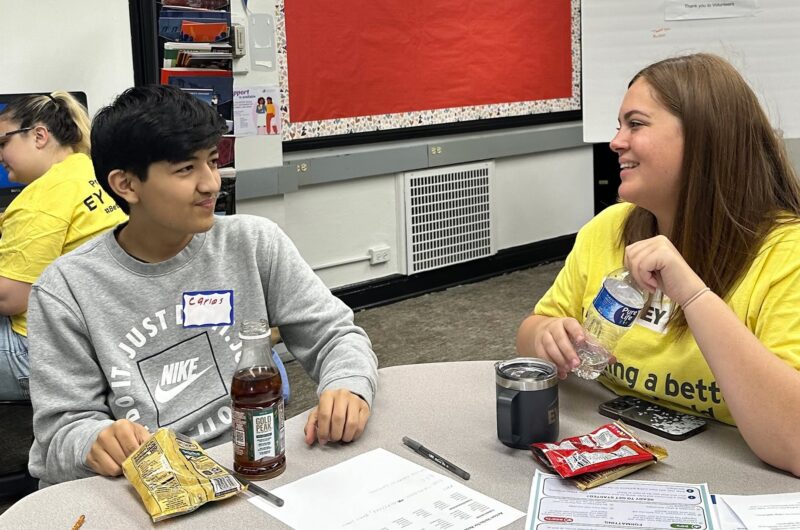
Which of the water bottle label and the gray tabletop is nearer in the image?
the gray tabletop

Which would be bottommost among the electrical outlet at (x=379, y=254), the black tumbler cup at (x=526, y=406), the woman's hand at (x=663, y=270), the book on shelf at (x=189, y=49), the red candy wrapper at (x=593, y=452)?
the electrical outlet at (x=379, y=254)

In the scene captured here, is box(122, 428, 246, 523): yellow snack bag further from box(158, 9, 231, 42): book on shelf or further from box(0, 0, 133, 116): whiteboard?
box(158, 9, 231, 42): book on shelf

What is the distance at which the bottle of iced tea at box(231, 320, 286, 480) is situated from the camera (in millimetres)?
1163

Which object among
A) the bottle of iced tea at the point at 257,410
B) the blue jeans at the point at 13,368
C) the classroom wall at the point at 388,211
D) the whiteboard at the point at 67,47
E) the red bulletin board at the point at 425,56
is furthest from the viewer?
the classroom wall at the point at 388,211

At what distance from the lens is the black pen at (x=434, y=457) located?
1.21m

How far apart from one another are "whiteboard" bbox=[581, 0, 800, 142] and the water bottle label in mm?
1697

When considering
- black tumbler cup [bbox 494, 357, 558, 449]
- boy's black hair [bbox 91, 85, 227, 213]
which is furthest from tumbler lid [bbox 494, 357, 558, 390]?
boy's black hair [bbox 91, 85, 227, 213]

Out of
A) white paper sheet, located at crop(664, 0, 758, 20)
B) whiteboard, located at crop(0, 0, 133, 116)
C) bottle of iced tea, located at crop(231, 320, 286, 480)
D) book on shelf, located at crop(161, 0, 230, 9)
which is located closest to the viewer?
bottle of iced tea, located at crop(231, 320, 286, 480)

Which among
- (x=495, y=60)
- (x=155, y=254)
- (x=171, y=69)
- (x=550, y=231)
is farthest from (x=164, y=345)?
(x=550, y=231)

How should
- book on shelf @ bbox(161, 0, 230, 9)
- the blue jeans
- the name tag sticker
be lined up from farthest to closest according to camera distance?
book on shelf @ bbox(161, 0, 230, 9) → the blue jeans → the name tag sticker

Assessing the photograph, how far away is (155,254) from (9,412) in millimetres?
2121

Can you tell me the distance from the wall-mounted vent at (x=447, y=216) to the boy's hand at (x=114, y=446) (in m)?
3.45

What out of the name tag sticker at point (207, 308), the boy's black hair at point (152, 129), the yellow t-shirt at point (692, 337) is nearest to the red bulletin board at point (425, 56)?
the boy's black hair at point (152, 129)

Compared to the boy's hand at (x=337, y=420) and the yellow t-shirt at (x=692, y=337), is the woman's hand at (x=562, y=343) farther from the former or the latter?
the boy's hand at (x=337, y=420)
